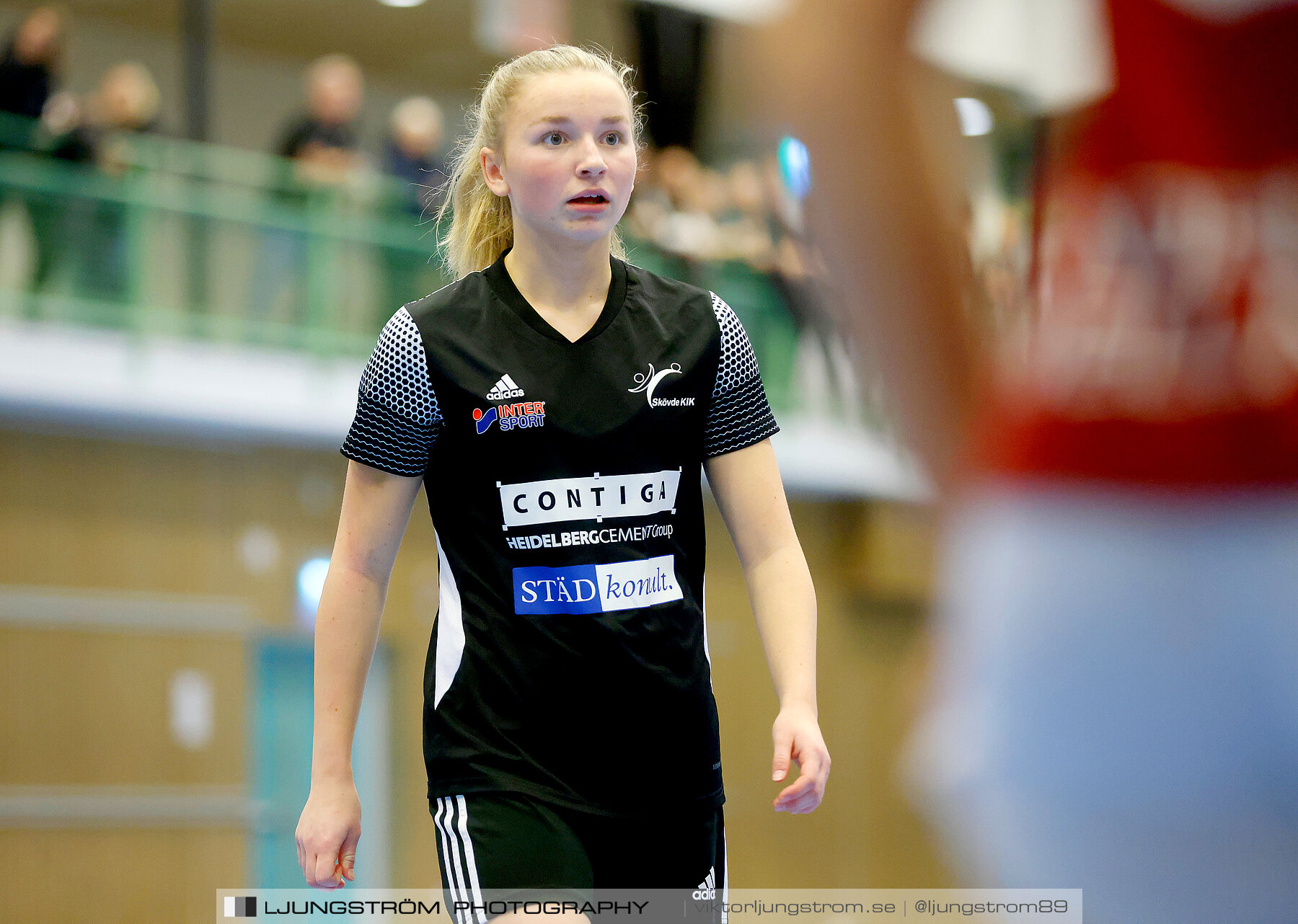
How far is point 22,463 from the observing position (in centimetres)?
827

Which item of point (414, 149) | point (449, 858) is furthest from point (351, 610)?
point (414, 149)

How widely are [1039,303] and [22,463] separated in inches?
322

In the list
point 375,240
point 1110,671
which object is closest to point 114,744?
point 375,240

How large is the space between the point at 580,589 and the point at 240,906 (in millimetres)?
2466

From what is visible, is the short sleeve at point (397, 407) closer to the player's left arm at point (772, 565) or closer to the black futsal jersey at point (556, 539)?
the black futsal jersey at point (556, 539)

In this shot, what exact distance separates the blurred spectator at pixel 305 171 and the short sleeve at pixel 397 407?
6.13 m

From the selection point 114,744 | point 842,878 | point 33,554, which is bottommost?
point 842,878

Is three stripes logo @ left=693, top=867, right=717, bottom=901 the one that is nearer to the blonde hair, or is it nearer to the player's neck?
the player's neck

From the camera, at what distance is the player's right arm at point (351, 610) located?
8.80 feet

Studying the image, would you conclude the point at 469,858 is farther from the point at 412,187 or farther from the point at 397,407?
the point at 412,187

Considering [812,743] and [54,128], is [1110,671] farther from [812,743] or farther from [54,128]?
[54,128]

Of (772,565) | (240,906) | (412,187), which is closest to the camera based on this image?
(772,565)

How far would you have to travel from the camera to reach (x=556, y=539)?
2.63 meters

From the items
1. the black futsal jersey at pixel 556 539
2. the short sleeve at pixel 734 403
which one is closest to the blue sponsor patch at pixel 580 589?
the black futsal jersey at pixel 556 539
